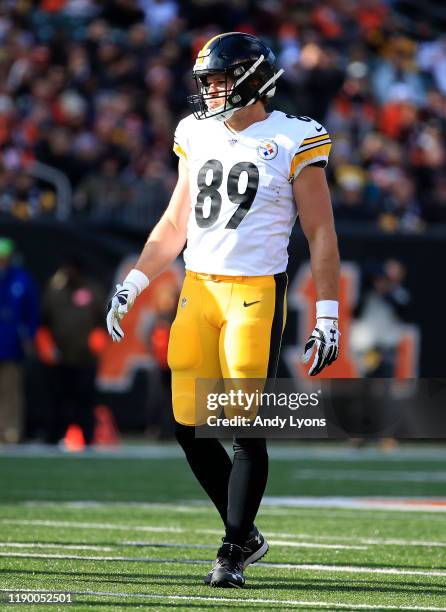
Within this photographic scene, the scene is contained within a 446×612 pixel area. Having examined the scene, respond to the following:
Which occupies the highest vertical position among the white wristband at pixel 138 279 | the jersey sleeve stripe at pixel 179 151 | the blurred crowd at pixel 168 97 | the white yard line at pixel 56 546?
the blurred crowd at pixel 168 97

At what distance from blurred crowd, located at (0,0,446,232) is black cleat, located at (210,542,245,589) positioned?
9221 millimetres

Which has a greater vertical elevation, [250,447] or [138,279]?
[138,279]

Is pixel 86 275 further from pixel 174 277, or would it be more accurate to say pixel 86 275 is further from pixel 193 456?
pixel 193 456

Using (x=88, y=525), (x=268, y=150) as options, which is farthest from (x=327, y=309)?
(x=88, y=525)

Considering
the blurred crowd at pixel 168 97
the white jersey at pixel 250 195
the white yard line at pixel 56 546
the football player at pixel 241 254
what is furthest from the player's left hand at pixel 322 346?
the blurred crowd at pixel 168 97

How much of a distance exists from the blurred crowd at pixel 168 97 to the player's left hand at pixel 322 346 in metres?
9.08

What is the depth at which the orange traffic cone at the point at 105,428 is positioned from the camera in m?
13.8

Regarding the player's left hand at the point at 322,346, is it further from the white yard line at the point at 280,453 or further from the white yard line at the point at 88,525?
the white yard line at the point at 280,453

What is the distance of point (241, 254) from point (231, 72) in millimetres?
635

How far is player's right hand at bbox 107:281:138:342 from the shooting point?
531 cm

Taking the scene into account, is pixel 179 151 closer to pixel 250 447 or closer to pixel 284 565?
pixel 250 447

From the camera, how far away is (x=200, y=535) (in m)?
6.84

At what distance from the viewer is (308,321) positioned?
1461cm

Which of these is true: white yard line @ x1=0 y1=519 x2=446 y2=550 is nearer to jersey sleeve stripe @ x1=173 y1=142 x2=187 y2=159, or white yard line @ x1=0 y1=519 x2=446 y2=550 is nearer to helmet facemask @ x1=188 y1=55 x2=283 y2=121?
jersey sleeve stripe @ x1=173 y1=142 x2=187 y2=159
